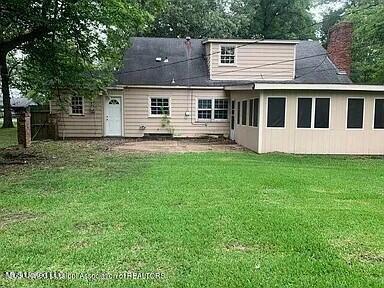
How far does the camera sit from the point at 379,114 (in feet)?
43.0

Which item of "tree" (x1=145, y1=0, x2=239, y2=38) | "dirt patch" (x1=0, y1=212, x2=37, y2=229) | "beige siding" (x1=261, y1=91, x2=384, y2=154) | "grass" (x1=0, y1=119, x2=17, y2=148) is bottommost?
"dirt patch" (x1=0, y1=212, x2=37, y2=229)

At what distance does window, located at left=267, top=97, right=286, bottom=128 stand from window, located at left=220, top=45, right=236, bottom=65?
20.6ft

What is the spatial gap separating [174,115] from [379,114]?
28.9ft

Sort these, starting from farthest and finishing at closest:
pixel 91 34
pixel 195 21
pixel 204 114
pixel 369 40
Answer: pixel 195 21 → pixel 204 114 → pixel 369 40 → pixel 91 34

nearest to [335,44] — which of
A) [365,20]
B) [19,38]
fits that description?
[365,20]

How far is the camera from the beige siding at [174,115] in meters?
18.2

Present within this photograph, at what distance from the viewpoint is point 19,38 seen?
10.9 metres

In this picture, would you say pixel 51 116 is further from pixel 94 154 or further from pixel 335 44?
pixel 335 44

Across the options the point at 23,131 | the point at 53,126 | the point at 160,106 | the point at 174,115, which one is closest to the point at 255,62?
the point at 174,115

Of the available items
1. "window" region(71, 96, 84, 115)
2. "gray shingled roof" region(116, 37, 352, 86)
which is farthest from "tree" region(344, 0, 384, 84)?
"window" region(71, 96, 84, 115)

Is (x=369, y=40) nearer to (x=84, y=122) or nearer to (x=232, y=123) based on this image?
(x=232, y=123)

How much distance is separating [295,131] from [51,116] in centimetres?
1061

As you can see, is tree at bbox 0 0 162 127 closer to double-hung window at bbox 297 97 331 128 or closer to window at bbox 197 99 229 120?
window at bbox 197 99 229 120

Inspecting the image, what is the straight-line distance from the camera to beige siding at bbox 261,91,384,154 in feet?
42.5
